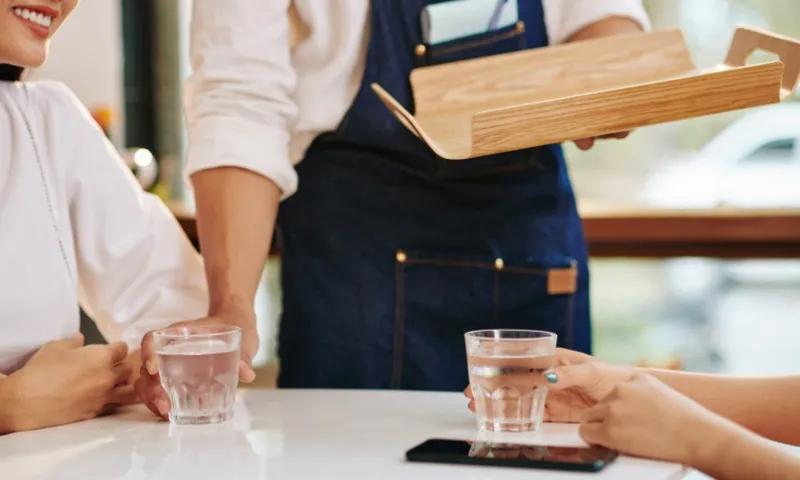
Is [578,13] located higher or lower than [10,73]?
higher

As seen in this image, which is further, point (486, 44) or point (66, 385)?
point (486, 44)

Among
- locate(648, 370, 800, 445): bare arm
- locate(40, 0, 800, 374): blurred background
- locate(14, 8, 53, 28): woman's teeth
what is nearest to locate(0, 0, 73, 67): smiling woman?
locate(14, 8, 53, 28): woman's teeth

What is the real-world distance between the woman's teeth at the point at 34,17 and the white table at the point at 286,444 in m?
0.50

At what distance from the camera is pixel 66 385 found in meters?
1.17

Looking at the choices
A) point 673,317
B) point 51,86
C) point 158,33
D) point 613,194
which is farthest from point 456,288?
point 158,33

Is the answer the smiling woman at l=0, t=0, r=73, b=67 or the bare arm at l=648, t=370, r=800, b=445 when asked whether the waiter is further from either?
the bare arm at l=648, t=370, r=800, b=445

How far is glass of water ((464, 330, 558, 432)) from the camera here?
40.4 inches

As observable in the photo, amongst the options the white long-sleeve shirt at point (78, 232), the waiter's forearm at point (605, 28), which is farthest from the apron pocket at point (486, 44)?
the white long-sleeve shirt at point (78, 232)

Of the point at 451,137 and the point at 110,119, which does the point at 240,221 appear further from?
the point at 110,119

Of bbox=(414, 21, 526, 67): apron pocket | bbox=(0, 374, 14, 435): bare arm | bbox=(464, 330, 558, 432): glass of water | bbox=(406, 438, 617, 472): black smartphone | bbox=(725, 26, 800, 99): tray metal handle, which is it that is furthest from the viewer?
bbox=(414, 21, 526, 67): apron pocket

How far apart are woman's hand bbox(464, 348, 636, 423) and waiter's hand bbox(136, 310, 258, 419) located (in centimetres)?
30

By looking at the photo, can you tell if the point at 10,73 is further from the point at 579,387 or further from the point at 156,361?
the point at 579,387

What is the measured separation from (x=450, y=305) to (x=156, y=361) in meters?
0.50

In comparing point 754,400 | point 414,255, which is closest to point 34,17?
point 414,255
